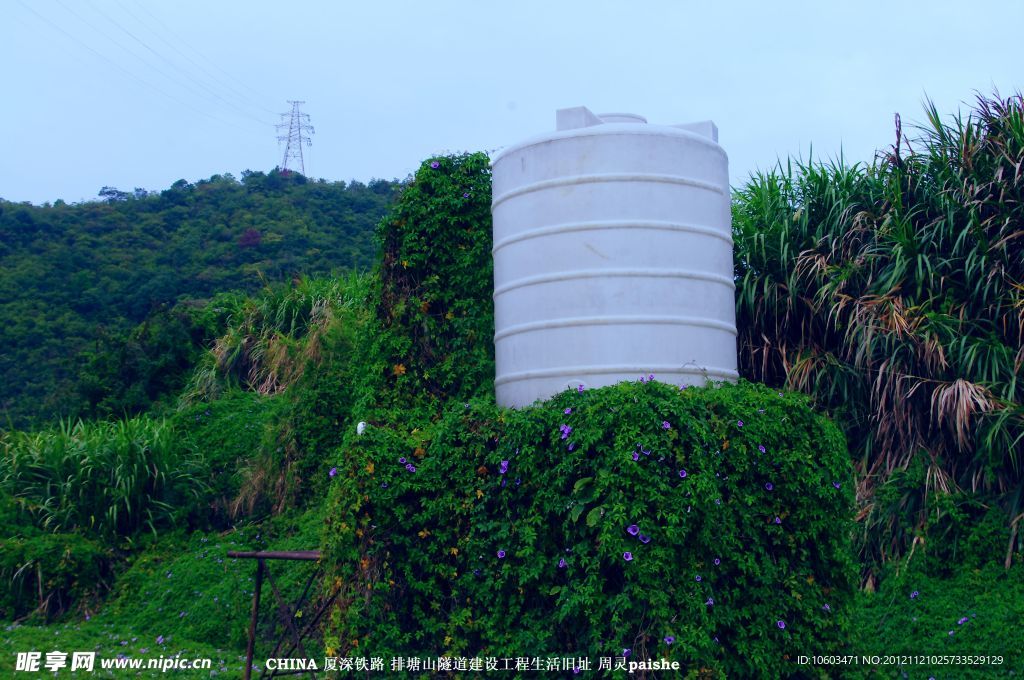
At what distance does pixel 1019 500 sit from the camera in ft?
20.7

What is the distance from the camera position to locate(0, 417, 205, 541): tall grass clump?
362 inches

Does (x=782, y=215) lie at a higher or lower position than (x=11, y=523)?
higher

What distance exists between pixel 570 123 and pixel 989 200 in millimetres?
3319

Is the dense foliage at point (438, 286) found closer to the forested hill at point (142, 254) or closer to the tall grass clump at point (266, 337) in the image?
the tall grass clump at point (266, 337)

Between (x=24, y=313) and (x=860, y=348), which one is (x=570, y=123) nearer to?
(x=860, y=348)

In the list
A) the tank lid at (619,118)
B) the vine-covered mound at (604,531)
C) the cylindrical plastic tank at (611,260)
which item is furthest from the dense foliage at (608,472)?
the tank lid at (619,118)

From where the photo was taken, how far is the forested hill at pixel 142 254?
703 inches

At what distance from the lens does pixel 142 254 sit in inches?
819

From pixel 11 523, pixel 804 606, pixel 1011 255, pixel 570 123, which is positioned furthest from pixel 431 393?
pixel 11 523

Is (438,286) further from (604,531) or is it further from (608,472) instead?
(604,531)

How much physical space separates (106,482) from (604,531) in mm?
6565

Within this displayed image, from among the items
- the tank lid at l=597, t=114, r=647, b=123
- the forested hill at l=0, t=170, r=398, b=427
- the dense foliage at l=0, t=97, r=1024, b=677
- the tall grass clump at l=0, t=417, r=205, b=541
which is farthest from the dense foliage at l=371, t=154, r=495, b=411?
the forested hill at l=0, t=170, r=398, b=427

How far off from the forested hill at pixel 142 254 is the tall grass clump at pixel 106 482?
5162 millimetres

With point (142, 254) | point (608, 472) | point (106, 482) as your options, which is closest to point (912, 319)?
point (608, 472)
